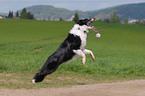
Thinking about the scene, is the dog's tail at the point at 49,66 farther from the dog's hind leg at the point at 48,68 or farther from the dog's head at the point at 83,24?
the dog's head at the point at 83,24

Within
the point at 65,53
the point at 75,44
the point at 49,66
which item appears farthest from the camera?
the point at 49,66

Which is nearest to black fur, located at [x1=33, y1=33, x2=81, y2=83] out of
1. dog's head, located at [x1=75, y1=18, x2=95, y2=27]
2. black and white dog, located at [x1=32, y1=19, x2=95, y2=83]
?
black and white dog, located at [x1=32, y1=19, x2=95, y2=83]

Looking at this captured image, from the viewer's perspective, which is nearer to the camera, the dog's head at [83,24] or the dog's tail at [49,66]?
the dog's head at [83,24]

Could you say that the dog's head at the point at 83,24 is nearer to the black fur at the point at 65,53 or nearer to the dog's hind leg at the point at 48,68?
the black fur at the point at 65,53

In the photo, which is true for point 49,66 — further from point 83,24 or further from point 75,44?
point 83,24

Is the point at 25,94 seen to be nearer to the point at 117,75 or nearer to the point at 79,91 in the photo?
the point at 79,91

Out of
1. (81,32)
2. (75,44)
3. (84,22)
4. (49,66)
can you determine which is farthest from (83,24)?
(49,66)

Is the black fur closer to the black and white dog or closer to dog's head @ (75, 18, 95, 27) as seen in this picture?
the black and white dog

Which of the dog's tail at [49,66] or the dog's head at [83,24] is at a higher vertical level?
the dog's head at [83,24]

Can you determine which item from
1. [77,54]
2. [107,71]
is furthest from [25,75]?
[77,54]

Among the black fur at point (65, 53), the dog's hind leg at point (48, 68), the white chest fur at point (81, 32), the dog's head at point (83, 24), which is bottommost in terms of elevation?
the dog's hind leg at point (48, 68)

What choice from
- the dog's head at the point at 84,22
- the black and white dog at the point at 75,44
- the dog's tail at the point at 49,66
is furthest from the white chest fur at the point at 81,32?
the dog's tail at the point at 49,66

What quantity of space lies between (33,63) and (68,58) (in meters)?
8.39

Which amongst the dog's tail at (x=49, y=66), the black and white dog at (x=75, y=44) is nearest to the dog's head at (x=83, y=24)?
the black and white dog at (x=75, y=44)
